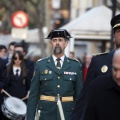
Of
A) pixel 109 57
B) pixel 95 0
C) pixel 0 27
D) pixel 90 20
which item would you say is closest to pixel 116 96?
pixel 109 57

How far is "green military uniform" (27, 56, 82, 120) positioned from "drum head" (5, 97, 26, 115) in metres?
3.20

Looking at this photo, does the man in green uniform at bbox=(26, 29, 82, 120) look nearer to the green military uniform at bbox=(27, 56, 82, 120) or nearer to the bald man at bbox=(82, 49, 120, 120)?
the green military uniform at bbox=(27, 56, 82, 120)

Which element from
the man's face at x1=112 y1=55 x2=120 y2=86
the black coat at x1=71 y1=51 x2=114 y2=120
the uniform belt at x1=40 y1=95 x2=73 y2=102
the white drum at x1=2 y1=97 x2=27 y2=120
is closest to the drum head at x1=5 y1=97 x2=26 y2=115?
the white drum at x1=2 y1=97 x2=27 y2=120

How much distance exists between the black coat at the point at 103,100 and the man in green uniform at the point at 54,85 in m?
3.91

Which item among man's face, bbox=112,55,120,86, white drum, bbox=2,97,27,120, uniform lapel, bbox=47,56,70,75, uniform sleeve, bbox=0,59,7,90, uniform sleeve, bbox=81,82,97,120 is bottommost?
white drum, bbox=2,97,27,120

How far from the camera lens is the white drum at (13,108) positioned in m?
12.5

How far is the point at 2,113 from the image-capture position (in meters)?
12.7

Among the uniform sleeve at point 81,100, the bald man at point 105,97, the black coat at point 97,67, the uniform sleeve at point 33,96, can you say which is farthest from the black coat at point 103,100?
the uniform sleeve at point 33,96

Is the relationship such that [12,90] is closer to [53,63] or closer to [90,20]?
[53,63]

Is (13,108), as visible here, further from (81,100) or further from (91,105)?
(91,105)

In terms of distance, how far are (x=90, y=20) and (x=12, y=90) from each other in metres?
9.62

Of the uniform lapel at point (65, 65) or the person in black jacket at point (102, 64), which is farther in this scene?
the uniform lapel at point (65, 65)

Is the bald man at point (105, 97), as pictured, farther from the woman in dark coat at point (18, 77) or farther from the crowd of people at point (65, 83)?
the woman in dark coat at point (18, 77)

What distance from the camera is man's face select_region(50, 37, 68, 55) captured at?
9.35m
